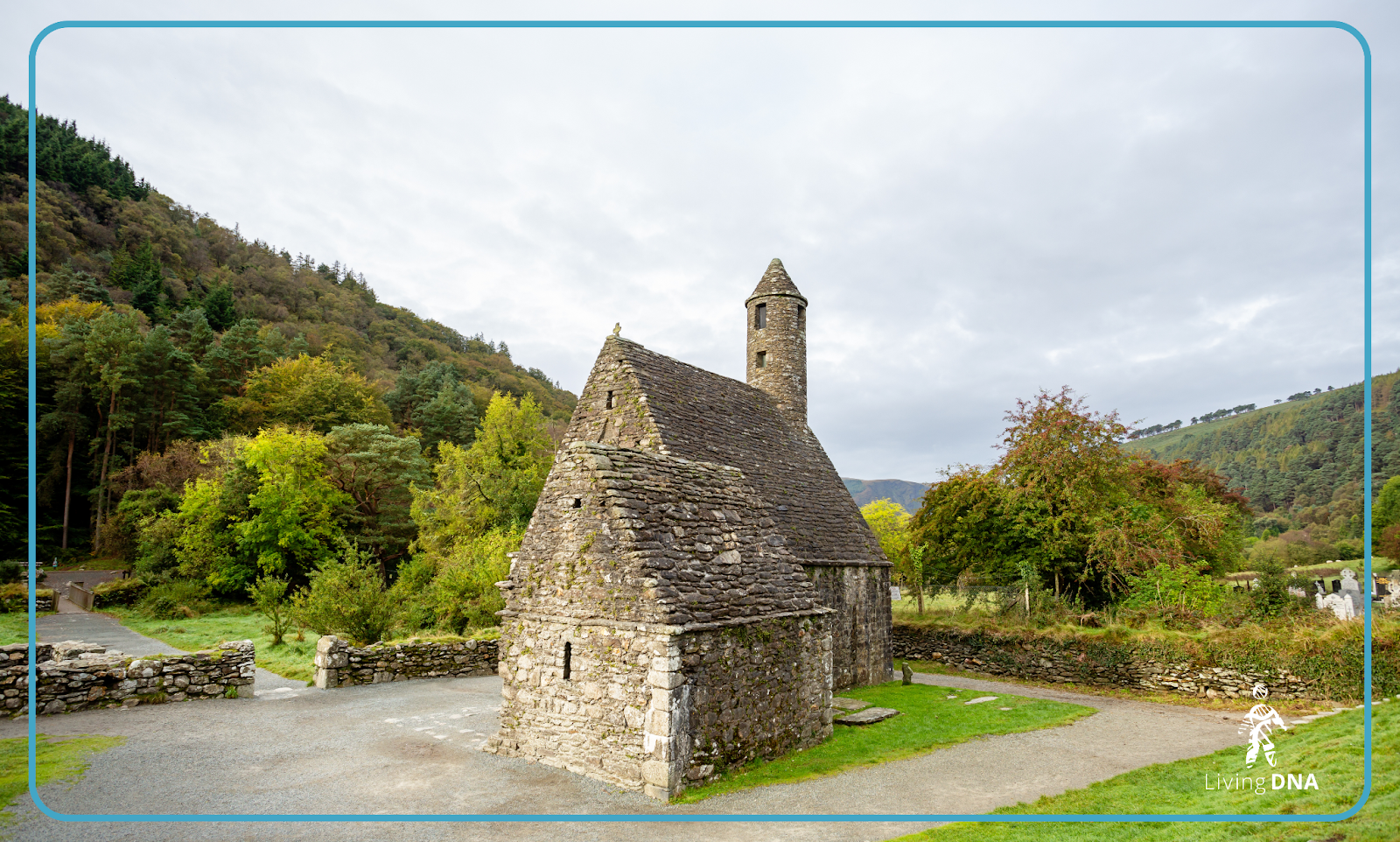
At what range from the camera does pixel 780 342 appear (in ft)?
71.8

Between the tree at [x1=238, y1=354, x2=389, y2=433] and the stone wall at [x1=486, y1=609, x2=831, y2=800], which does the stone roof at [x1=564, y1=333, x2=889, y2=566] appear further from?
the tree at [x1=238, y1=354, x2=389, y2=433]

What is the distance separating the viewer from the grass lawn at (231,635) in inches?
734

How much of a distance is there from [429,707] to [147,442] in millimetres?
35287

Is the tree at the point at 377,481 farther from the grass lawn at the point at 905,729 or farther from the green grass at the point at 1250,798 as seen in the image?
the green grass at the point at 1250,798

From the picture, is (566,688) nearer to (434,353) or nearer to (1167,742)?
(1167,742)

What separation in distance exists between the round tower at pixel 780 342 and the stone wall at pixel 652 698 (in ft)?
35.3

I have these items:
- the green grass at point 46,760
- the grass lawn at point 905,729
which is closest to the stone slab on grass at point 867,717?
the grass lawn at point 905,729

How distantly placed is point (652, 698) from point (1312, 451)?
8.34 metres

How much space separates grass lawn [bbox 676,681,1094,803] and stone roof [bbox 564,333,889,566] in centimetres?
361

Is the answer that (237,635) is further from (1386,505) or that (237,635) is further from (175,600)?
(1386,505)

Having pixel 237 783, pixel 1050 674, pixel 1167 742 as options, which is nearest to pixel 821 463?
pixel 1050 674

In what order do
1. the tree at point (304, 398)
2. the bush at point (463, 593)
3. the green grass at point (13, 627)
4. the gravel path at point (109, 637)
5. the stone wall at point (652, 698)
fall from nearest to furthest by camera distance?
1. the stone wall at point (652, 698)
2. the gravel path at point (109, 637)
3. the green grass at point (13, 627)
4. the bush at point (463, 593)
5. the tree at point (304, 398)

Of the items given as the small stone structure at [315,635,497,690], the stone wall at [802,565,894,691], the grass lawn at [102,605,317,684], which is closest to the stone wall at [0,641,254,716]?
the small stone structure at [315,635,497,690]

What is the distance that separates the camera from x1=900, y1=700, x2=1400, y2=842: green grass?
4973 millimetres
